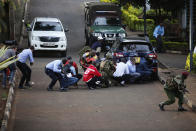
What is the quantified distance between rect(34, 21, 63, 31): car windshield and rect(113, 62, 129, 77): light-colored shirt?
9.65 metres

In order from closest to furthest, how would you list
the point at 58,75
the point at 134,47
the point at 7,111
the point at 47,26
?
the point at 7,111 → the point at 58,75 → the point at 134,47 → the point at 47,26

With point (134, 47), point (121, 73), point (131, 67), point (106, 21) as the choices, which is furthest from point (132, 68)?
point (106, 21)

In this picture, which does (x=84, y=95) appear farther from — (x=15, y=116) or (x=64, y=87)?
(x=15, y=116)

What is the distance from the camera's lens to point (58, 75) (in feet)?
56.8

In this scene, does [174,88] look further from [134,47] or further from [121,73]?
[134,47]

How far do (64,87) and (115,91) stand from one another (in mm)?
1763

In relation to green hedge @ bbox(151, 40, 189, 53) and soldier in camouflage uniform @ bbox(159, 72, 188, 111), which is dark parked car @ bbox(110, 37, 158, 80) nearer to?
soldier in camouflage uniform @ bbox(159, 72, 188, 111)

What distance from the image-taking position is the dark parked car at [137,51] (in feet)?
61.8

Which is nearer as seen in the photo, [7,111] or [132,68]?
[7,111]

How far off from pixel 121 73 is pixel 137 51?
116 cm

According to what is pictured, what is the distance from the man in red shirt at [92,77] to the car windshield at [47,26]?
32.2 feet

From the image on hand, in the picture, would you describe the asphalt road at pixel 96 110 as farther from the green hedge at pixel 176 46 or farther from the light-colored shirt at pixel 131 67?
the green hedge at pixel 176 46

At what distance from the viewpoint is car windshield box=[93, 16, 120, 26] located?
96.7ft

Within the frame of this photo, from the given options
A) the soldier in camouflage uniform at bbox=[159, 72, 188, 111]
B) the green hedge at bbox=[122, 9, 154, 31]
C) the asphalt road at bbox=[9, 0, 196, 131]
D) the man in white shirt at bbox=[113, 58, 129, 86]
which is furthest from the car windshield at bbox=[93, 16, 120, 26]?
the soldier in camouflage uniform at bbox=[159, 72, 188, 111]
